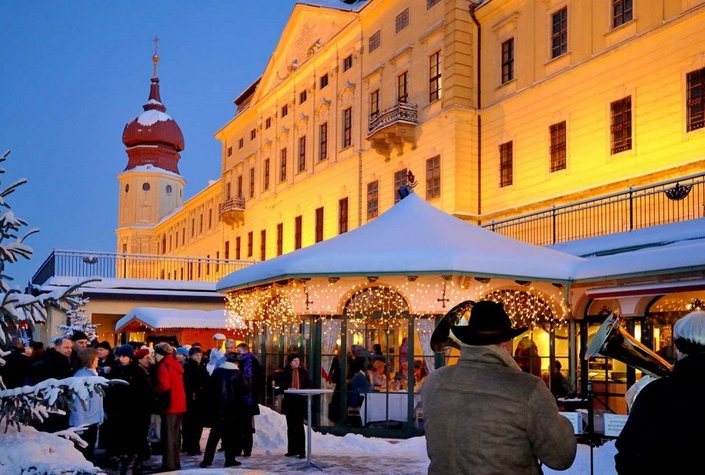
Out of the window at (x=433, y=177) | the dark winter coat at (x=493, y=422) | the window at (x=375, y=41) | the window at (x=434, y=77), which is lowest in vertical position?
the dark winter coat at (x=493, y=422)

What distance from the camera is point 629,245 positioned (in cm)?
1755

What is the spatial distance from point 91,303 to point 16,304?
2830 centimetres

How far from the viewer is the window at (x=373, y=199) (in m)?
32.1

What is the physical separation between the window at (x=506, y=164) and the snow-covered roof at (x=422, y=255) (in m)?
9.41

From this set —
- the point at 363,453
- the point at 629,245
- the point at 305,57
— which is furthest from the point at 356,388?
the point at 305,57

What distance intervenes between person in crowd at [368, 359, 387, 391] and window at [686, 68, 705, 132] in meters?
9.62

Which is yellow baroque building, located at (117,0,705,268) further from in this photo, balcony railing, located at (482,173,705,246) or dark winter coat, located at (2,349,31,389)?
dark winter coat, located at (2,349,31,389)

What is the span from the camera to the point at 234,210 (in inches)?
1804

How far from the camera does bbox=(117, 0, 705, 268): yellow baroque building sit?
69.9ft

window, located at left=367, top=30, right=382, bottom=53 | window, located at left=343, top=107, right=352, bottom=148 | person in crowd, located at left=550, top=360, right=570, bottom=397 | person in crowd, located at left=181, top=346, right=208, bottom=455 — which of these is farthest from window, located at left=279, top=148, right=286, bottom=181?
person in crowd, located at left=181, top=346, right=208, bottom=455

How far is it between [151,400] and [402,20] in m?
22.5

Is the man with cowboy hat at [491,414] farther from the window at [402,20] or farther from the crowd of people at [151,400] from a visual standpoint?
the window at [402,20]

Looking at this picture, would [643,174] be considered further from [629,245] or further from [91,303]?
[91,303]

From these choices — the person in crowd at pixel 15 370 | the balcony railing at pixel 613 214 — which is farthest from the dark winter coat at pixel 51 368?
the balcony railing at pixel 613 214
